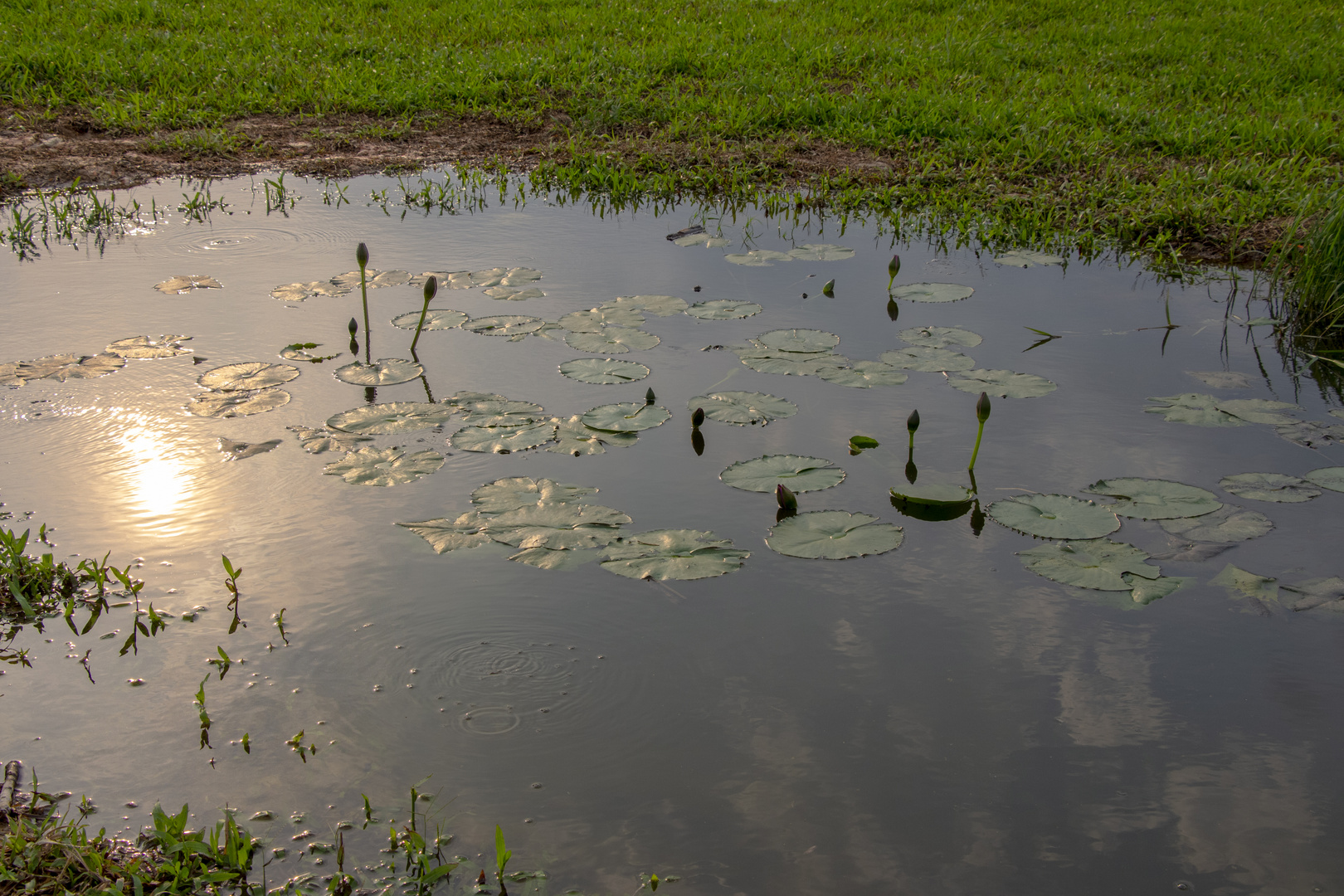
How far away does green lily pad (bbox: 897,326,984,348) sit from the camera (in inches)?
151

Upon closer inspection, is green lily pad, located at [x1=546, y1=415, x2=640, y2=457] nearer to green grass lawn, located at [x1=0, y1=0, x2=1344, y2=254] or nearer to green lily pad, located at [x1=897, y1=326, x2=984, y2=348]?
green lily pad, located at [x1=897, y1=326, x2=984, y2=348]

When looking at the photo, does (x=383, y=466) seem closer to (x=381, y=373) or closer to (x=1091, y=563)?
(x=381, y=373)

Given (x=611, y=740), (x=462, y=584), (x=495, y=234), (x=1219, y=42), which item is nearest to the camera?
(x=611, y=740)

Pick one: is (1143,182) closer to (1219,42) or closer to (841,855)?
(1219,42)

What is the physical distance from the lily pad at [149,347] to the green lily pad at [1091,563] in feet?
10.2

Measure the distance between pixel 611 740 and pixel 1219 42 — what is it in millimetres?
9247

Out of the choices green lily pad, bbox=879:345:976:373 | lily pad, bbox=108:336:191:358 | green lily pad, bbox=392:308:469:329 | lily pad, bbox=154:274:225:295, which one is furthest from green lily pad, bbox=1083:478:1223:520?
lily pad, bbox=154:274:225:295

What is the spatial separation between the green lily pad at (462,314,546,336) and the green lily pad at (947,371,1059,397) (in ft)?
5.46

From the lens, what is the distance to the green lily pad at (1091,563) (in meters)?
2.46

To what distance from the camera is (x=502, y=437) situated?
10.2 feet

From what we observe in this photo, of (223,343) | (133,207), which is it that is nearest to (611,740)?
(223,343)

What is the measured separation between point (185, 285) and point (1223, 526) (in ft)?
13.8

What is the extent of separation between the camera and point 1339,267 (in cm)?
405

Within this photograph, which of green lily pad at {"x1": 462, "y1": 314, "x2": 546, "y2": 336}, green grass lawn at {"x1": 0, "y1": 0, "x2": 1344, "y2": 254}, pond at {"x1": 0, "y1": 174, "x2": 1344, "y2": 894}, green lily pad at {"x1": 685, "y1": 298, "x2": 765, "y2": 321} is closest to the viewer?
pond at {"x1": 0, "y1": 174, "x2": 1344, "y2": 894}
